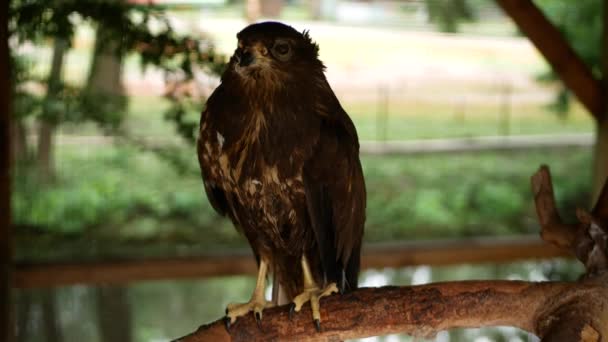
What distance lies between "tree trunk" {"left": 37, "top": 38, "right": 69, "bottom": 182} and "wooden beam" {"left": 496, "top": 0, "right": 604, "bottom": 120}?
1.83 meters

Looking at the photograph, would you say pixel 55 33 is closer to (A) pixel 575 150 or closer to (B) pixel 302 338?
(B) pixel 302 338

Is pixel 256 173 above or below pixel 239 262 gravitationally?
above

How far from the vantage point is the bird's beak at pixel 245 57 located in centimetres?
171

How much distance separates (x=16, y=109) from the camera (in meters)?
3.20

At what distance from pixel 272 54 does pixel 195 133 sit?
1.45 m

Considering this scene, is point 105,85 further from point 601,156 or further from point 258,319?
point 601,156

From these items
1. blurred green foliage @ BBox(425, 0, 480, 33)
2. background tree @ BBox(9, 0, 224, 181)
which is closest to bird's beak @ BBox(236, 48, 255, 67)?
background tree @ BBox(9, 0, 224, 181)

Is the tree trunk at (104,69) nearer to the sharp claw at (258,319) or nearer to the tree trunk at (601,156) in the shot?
the sharp claw at (258,319)

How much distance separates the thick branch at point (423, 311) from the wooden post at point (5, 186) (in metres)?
1.38

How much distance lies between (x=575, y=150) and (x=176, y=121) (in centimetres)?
242

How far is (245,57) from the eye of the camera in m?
1.71

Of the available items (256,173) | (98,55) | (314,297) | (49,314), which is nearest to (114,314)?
(49,314)

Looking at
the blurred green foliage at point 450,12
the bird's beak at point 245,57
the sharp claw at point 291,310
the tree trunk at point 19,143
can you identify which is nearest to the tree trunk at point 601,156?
the blurred green foliage at point 450,12

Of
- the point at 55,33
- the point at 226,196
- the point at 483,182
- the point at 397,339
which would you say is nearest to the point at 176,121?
the point at 55,33
